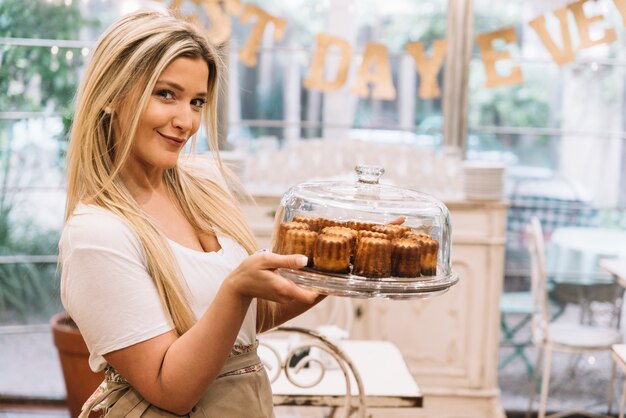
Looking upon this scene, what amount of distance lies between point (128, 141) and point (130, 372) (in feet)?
1.15

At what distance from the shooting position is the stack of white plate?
370 cm

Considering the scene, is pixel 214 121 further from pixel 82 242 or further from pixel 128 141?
pixel 82 242

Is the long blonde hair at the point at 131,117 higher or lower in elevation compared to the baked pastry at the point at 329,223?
higher

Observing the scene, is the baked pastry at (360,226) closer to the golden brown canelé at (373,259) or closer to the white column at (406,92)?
the golden brown canelé at (373,259)

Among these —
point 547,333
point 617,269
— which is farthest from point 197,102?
point 547,333

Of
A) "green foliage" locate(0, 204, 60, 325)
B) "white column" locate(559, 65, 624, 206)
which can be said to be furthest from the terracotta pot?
"white column" locate(559, 65, 624, 206)

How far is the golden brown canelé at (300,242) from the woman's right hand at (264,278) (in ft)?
0.55

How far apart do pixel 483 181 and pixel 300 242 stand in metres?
2.40

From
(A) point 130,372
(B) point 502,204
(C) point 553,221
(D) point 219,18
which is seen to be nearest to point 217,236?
(A) point 130,372

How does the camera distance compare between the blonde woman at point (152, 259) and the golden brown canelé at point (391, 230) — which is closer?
the blonde woman at point (152, 259)

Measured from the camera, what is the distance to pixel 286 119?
164 inches

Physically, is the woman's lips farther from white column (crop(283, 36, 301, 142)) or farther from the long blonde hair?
white column (crop(283, 36, 301, 142))

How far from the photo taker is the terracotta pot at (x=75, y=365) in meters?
3.28

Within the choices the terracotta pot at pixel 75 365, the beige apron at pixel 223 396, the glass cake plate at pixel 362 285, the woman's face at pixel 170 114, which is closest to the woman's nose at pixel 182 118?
the woman's face at pixel 170 114
